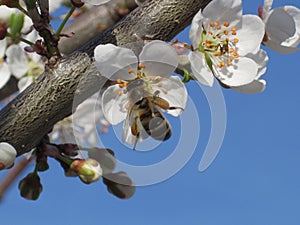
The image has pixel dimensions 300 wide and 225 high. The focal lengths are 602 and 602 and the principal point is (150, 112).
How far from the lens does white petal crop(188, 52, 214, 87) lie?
1.09 metres

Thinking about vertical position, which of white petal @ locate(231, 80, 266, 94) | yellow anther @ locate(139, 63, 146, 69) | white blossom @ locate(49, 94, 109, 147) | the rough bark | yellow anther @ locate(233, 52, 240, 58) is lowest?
white blossom @ locate(49, 94, 109, 147)

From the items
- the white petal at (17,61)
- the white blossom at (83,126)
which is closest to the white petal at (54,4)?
the white petal at (17,61)

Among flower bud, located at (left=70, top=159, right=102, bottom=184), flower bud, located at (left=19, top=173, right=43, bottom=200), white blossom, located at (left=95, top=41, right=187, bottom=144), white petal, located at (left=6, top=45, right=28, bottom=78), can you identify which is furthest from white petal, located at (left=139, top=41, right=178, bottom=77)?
white petal, located at (left=6, top=45, right=28, bottom=78)

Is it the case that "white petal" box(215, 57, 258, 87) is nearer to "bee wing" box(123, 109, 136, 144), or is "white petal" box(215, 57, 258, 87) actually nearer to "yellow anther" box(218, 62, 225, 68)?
"yellow anther" box(218, 62, 225, 68)

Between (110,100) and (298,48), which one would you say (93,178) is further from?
(298,48)

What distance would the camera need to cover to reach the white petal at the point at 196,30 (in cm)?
109

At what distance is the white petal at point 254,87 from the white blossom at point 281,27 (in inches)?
5.4

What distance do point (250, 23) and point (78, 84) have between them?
0.38 metres

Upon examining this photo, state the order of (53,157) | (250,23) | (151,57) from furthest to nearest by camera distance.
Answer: (53,157)
(250,23)
(151,57)

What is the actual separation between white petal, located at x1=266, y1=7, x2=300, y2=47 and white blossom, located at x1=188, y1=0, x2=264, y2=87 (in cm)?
7

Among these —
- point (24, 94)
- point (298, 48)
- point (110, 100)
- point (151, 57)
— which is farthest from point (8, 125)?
point (298, 48)

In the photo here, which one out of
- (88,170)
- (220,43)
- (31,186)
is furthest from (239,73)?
(31,186)

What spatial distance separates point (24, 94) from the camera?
1129 millimetres

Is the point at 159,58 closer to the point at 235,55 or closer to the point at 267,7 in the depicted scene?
the point at 235,55
